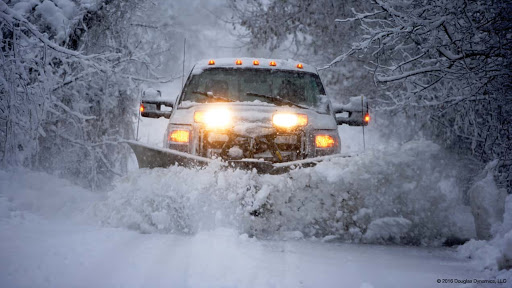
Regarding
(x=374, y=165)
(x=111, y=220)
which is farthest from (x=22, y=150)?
(x=374, y=165)

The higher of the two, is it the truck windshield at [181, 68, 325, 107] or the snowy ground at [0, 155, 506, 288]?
the truck windshield at [181, 68, 325, 107]

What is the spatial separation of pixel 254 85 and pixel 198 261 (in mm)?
2671

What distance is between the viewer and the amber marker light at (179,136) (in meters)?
4.05

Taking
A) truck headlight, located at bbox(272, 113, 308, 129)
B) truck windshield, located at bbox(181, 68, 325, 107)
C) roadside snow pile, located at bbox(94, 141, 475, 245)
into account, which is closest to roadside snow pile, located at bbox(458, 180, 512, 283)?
roadside snow pile, located at bbox(94, 141, 475, 245)

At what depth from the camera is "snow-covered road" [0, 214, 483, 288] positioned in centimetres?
229

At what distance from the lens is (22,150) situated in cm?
564

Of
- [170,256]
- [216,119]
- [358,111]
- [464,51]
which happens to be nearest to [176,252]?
[170,256]

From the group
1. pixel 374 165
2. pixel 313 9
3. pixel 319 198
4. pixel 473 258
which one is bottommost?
pixel 473 258

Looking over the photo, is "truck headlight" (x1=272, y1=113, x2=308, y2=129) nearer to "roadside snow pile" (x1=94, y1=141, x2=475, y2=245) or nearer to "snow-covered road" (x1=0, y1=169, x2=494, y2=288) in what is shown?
"roadside snow pile" (x1=94, y1=141, x2=475, y2=245)

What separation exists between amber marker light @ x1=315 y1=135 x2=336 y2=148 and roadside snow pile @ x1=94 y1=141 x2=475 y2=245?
2.08 ft

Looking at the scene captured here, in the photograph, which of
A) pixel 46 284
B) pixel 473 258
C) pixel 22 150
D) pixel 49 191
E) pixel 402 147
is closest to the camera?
pixel 46 284

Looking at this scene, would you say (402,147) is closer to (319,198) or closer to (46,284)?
(319,198)

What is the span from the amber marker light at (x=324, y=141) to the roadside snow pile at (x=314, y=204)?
633 mm

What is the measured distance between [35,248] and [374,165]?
102 inches
